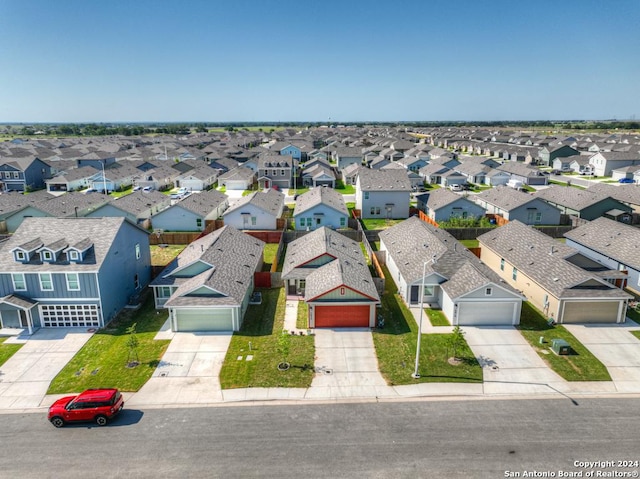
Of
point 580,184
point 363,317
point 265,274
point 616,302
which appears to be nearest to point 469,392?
point 363,317

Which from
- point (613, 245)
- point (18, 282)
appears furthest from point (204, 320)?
point (613, 245)

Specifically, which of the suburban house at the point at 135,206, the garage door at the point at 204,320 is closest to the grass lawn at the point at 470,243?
the garage door at the point at 204,320

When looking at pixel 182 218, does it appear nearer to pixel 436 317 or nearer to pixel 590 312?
pixel 436 317

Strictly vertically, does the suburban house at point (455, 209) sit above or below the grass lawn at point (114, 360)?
above

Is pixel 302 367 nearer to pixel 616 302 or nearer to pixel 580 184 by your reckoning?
pixel 616 302

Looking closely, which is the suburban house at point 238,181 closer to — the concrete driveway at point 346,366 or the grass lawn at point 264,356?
the grass lawn at point 264,356

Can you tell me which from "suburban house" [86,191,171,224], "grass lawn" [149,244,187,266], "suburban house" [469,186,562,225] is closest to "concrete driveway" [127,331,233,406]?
"grass lawn" [149,244,187,266]
